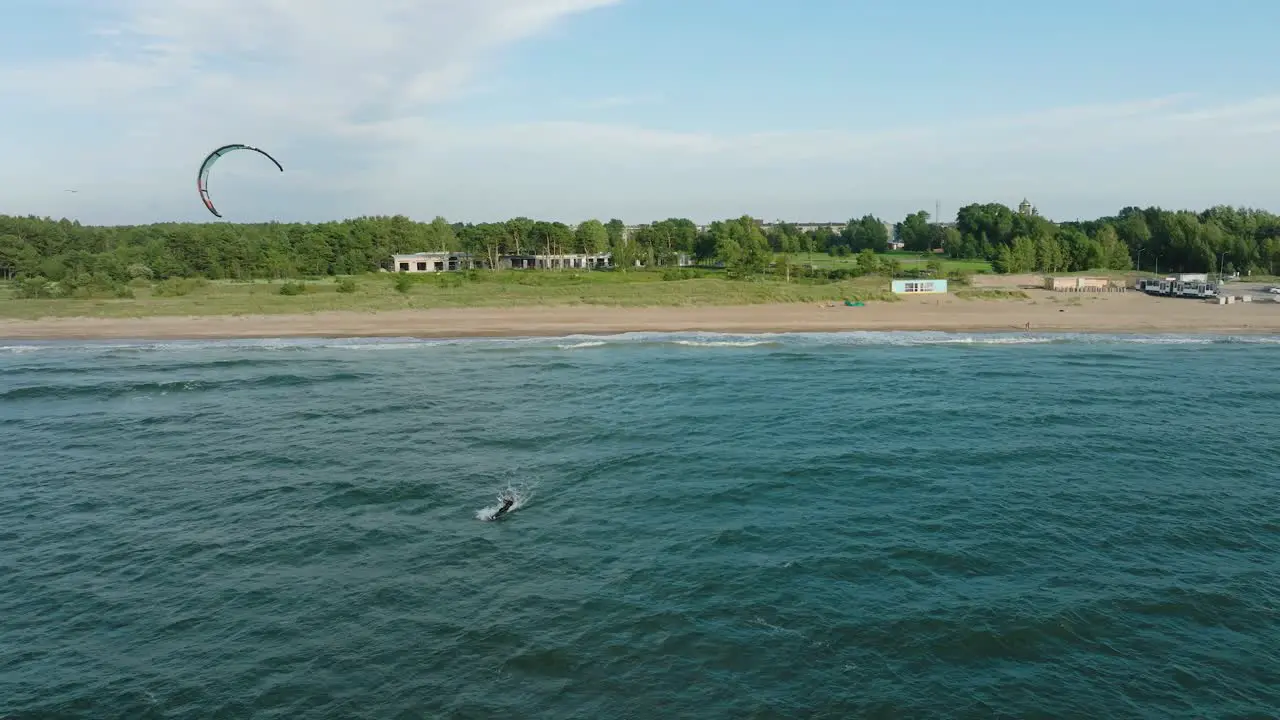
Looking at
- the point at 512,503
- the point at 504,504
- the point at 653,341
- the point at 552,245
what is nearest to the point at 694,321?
the point at 653,341

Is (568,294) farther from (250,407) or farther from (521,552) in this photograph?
(521,552)

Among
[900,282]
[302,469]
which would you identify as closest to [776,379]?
[302,469]

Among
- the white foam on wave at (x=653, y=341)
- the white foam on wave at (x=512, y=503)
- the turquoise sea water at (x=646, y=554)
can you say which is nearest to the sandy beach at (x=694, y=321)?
the white foam on wave at (x=653, y=341)

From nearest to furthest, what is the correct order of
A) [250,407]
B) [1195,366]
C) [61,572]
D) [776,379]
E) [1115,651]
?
[1115,651] → [61,572] → [250,407] → [776,379] → [1195,366]

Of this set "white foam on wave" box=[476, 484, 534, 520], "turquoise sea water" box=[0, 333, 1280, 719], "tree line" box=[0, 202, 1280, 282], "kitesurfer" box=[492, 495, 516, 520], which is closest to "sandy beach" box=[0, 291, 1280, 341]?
"turquoise sea water" box=[0, 333, 1280, 719]

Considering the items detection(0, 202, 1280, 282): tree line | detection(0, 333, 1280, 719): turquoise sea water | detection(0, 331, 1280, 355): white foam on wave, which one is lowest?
detection(0, 333, 1280, 719): turquoise sea water

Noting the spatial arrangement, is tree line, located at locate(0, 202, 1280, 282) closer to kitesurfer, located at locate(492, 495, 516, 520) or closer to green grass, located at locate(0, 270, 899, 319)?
green grass, located at locate(0, 270, 899, 319)
